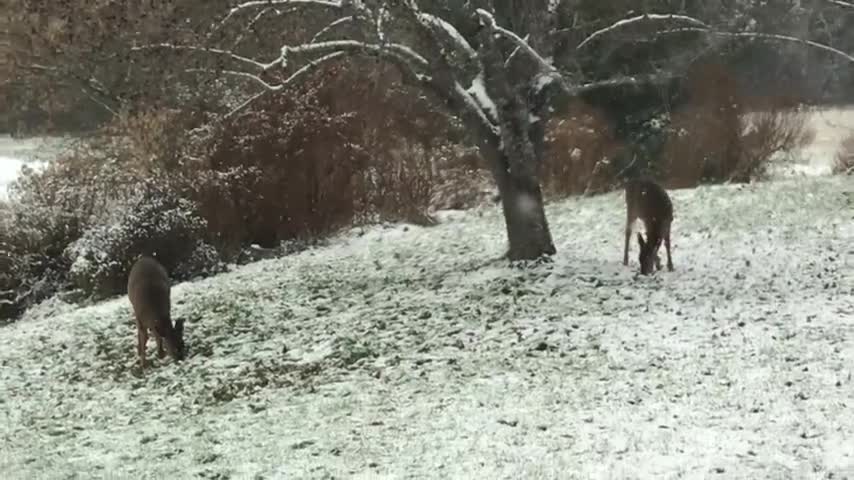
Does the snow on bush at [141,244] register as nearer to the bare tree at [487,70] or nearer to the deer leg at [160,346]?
the bare tree at [487,70]

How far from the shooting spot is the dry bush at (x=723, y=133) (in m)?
22.2

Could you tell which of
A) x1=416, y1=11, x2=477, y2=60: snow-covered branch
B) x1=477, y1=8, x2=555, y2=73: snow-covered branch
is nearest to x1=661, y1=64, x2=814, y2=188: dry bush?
x1=416, y1=11, x2=477, y2=60: snow-covered branch

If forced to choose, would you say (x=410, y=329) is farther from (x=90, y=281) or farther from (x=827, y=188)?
(x=827, y=188)

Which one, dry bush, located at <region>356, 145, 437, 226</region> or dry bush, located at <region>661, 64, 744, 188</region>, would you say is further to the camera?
dry bush, located at <region>661, 64, 744, 188</region>

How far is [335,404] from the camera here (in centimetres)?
848

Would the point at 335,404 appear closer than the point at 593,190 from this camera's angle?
Yes

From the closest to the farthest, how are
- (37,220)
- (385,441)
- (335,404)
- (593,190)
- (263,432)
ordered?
(385,441) < (263,432) < (335,404) < (37,220) < (593,190)

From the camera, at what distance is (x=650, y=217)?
11969mm

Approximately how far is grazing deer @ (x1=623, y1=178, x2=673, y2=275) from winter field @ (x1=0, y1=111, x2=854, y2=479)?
0.30 metres

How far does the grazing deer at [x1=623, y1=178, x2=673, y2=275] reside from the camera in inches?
464

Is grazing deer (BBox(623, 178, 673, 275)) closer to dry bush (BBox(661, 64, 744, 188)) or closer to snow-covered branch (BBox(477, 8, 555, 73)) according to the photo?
snow-covered branch (BBox(477, 8, 555, 73))

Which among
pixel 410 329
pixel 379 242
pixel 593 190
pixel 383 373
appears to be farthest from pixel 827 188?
pixel 383 373

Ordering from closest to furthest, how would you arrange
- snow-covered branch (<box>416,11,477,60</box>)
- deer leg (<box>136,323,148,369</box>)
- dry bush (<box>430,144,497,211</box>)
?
deer leg (<box>136,323,148,369</box>)
snow-covered branch (<box>416,11,477,60</box>)
dry bush (<box>430,144,497,211</box>)

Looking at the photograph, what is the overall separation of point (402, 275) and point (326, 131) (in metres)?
6.16
